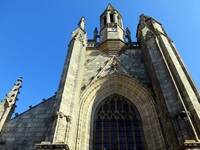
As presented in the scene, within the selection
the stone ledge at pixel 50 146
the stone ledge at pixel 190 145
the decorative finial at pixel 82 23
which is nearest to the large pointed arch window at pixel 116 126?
the stone ledge at pixel 50 146

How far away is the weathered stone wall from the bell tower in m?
6.93

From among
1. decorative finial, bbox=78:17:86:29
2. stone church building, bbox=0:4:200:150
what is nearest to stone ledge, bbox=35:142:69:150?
stone church building, bbox=0:4:200:150

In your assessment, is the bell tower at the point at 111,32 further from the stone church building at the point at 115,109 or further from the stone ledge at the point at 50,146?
the stone ledge at the point at 50,146

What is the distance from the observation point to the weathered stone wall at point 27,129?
8445 millimetres

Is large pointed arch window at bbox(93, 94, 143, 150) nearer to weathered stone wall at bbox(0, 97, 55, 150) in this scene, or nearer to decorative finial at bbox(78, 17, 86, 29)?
weathered stone wall at bbox(0, 97, 55, 150)

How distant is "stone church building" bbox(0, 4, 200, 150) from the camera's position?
294 inches

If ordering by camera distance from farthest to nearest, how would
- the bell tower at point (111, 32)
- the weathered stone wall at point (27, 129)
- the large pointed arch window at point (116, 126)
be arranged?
the bell tower at point (111, 32) < the large pointed arch window at point (116, 126) < the weathered stone wall at point (27, 129)

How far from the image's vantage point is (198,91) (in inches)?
335

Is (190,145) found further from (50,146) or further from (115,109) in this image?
(115,109)

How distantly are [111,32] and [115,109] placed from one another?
29.4 feet

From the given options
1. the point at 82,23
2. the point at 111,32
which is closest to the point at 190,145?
the point at 111,32

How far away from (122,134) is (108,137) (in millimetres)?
705

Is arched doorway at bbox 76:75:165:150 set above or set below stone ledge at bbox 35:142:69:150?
above

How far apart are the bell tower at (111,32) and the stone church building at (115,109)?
1773 millimetres
